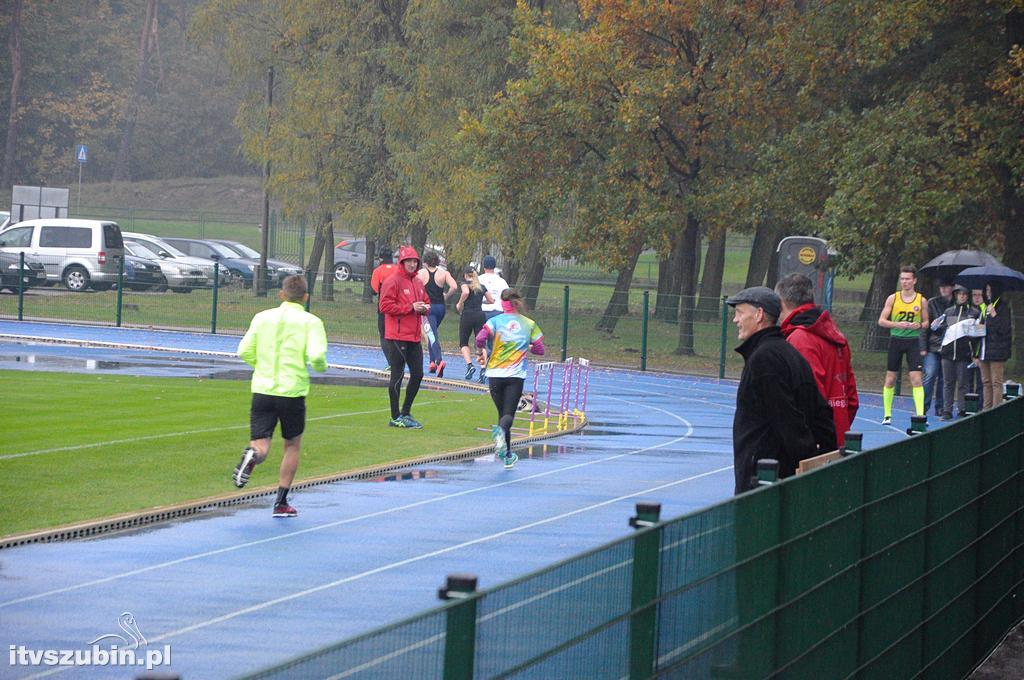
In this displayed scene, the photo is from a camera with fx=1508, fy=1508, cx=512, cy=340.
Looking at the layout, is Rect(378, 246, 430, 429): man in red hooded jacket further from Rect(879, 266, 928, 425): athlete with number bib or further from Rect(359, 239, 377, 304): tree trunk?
Rect(359, 239, 377, 304): tree trunk

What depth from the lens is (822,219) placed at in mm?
29562

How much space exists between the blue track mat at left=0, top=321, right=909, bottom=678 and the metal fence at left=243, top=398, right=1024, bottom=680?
2.58 m

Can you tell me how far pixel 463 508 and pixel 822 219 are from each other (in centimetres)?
1884

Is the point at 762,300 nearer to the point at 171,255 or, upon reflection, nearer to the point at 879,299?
the point at 879,299

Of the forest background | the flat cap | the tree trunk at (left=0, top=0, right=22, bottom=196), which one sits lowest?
the flat cap

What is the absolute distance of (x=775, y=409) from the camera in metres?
7.54

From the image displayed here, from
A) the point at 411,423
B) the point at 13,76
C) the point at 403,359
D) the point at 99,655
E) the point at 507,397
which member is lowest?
the point at 99,655

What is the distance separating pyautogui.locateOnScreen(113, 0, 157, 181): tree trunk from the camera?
84875mm

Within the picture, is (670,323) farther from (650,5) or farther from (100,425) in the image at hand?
(100,425)

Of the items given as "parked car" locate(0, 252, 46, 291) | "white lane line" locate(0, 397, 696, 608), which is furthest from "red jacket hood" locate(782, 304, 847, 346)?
"parked car" locate(0, 252, 46, 291)

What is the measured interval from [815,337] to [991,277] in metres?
15.9

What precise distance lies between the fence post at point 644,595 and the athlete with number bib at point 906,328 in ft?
49.1

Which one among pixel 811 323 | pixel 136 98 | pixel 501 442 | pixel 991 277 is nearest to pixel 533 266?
pixel 991 277

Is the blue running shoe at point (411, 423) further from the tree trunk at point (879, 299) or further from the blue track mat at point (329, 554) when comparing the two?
the tree trunk at point (879, 299)
